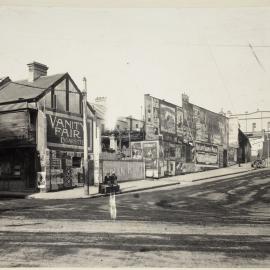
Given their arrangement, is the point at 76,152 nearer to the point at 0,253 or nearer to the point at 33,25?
the point at 33,25

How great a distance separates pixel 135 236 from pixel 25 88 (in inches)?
813

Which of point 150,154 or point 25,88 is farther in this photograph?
point 150,154

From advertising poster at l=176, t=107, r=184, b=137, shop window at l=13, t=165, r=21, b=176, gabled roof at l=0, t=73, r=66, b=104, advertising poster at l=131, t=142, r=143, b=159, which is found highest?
gabled roof at l=0, t=73, r=66, b=104

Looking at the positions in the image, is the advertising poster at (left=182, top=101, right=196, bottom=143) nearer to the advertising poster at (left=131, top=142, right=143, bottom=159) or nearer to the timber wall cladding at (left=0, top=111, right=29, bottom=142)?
the advertising poster at (left=131, top=142, right=143, bottom=159)

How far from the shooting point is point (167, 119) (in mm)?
41344

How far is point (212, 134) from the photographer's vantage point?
168 feet

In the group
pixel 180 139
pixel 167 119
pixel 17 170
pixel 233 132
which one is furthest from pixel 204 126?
pixel 17 170

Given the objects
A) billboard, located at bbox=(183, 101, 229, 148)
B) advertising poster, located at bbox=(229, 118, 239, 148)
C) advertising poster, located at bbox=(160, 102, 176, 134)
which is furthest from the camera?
advertising poster, located at bbox=(229, 118, 239, 148)

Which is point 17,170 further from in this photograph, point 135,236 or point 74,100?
point 135,236

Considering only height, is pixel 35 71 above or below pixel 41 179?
above

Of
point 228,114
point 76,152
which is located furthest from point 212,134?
point 76,152

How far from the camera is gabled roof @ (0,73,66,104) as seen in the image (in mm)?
27275

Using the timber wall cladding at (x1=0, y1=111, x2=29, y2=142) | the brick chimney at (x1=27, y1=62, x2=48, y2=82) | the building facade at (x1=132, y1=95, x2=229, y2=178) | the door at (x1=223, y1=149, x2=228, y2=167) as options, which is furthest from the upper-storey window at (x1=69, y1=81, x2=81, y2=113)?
the door at (x1=223, y1=149, x2=228, y2=167)

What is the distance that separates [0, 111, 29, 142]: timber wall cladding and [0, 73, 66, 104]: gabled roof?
1043mm
